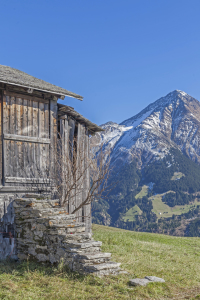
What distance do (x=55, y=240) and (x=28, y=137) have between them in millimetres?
4810

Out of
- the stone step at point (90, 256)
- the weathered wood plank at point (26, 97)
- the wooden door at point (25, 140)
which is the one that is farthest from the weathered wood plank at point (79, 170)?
the stone step at point (90, 256)

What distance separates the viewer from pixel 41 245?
9.52 meters

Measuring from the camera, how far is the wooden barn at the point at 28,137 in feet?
38.0

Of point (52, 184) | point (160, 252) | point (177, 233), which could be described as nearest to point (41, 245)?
point (52, 184)

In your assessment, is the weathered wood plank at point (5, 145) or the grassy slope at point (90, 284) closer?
the grassy slope at point (90, 284)

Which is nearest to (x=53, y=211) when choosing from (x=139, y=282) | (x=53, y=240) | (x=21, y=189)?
(x=53, y=240)

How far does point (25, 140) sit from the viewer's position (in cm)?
1220

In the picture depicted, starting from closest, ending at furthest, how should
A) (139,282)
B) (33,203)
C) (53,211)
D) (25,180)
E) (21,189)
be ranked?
(139,282) < (53,211) < (33,203) < (21,189) < (25,180)

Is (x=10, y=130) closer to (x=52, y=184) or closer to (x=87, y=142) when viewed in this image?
(x=52, y=184)

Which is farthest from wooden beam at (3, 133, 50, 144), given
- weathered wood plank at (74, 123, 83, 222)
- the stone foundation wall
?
the stone foundation wall

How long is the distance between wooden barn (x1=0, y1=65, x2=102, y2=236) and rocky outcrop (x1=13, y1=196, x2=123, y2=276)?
87cm

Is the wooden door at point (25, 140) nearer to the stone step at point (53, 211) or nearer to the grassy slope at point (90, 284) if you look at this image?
the stone step at point (53, 211)

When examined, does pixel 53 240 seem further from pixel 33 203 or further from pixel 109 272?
pixel 109 272

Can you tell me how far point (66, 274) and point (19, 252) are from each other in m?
3.37
